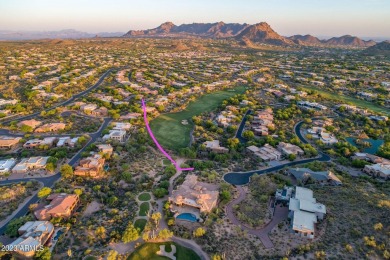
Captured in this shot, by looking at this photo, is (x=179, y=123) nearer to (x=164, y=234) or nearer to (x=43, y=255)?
(x=164, y=234)

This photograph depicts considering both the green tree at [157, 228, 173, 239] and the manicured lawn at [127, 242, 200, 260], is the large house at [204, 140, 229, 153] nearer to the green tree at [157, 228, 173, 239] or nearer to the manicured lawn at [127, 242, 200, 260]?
the green tree at [157, 228, 173, 239]

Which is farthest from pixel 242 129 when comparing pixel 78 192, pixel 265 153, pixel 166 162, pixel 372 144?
pixel 78 192

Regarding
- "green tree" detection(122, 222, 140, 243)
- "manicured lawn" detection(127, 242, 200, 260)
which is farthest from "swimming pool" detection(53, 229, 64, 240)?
"manicured lawn" detection(127, 242, 200, 260)

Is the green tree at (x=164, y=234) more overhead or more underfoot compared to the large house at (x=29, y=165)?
more underfoot

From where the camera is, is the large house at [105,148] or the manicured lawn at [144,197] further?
the large house at [105,148]

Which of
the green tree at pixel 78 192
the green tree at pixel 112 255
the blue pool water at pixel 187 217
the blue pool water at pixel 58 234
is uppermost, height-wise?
the green tree at pixel 78 192

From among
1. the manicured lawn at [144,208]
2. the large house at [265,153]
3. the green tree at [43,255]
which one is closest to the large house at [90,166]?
the manicured lawn at [144,208]

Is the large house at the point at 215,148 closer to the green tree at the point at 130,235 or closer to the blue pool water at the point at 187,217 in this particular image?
the blue pool water at the point at 187,217

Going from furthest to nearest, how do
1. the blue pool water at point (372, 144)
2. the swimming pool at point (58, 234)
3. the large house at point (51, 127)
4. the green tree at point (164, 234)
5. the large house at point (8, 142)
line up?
1. the large house at point (51, 127)
2. the blue pool water at point (372, 144)
3. the large house at point (8, 142)
4. the swimming pool at point (58, 234)
5. the green tree at point (164, 234)
